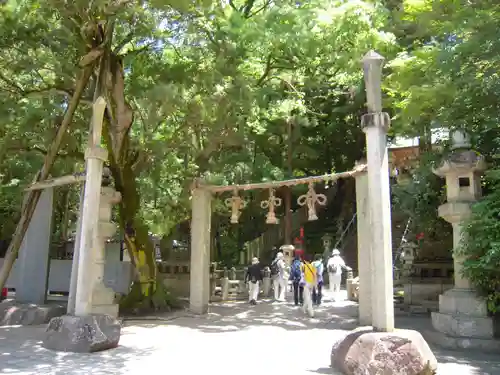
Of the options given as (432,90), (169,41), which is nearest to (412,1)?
(432,90)

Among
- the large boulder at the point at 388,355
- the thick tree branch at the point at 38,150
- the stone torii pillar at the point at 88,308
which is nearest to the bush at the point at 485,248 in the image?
the large boulder at the point at 388,355

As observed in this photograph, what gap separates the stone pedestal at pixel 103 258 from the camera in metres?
11.6

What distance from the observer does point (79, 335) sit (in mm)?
8258

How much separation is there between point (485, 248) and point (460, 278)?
1027mm

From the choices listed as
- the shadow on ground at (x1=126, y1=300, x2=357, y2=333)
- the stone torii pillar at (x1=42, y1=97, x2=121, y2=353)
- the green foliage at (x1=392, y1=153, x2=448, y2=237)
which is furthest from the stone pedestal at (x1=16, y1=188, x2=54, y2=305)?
the green foliage at (x1=392, y1=153, x2=448, y2=237)

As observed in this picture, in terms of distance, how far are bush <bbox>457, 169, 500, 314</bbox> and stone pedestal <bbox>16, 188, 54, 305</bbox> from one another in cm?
1120

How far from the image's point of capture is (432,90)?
399 inches

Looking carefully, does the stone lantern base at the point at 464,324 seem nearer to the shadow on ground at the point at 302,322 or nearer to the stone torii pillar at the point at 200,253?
the shadow on ground at the point at 302,322

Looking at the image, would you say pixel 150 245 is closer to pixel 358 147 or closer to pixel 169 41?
pixel 169 41

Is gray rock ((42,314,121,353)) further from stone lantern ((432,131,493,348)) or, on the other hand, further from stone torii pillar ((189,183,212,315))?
stone lantern ((432,131,493,348))

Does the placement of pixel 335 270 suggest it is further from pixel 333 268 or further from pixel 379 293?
pixel 379 293

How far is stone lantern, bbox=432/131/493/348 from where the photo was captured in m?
9.59

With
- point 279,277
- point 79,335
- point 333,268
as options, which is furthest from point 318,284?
point 79,335

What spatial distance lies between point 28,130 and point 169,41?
15.7 feet
